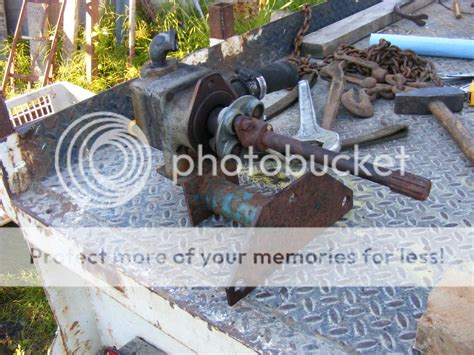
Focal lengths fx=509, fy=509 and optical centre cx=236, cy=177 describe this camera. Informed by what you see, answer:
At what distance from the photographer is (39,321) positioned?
2.92 meters

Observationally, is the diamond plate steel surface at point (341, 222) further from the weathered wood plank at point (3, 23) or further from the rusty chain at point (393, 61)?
the weathered wood plank at point (3, 23)

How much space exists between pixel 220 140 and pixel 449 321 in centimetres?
70

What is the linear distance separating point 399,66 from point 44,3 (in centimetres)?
343

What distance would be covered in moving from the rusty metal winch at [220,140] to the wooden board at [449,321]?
302 mm

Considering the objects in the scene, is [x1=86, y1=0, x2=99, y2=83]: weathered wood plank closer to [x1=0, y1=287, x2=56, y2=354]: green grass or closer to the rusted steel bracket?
[x1=0, y1=287, x2=56, y2=354]: green grass

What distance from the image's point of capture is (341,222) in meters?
1.58

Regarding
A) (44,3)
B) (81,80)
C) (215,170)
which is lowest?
(81,80)

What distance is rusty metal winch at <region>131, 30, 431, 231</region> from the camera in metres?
1.34

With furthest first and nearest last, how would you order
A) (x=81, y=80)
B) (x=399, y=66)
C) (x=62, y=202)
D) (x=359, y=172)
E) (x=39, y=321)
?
(x=81, y=80), (x=39, y=321), (x=399, y=66), (x=62, y=202), (x=359, y=172)

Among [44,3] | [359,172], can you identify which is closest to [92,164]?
[359,172]

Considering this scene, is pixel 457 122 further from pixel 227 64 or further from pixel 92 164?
pixel 92 164

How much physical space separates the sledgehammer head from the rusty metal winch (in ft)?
2.65

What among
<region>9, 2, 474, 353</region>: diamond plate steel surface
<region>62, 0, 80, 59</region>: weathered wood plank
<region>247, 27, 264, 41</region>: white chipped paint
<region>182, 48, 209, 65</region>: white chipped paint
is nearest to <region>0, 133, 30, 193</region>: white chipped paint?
<region>9, 2, 474, 353</region>: diamond plate steel surface

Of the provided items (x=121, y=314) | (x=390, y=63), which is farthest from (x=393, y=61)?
(x=121, y=314)
